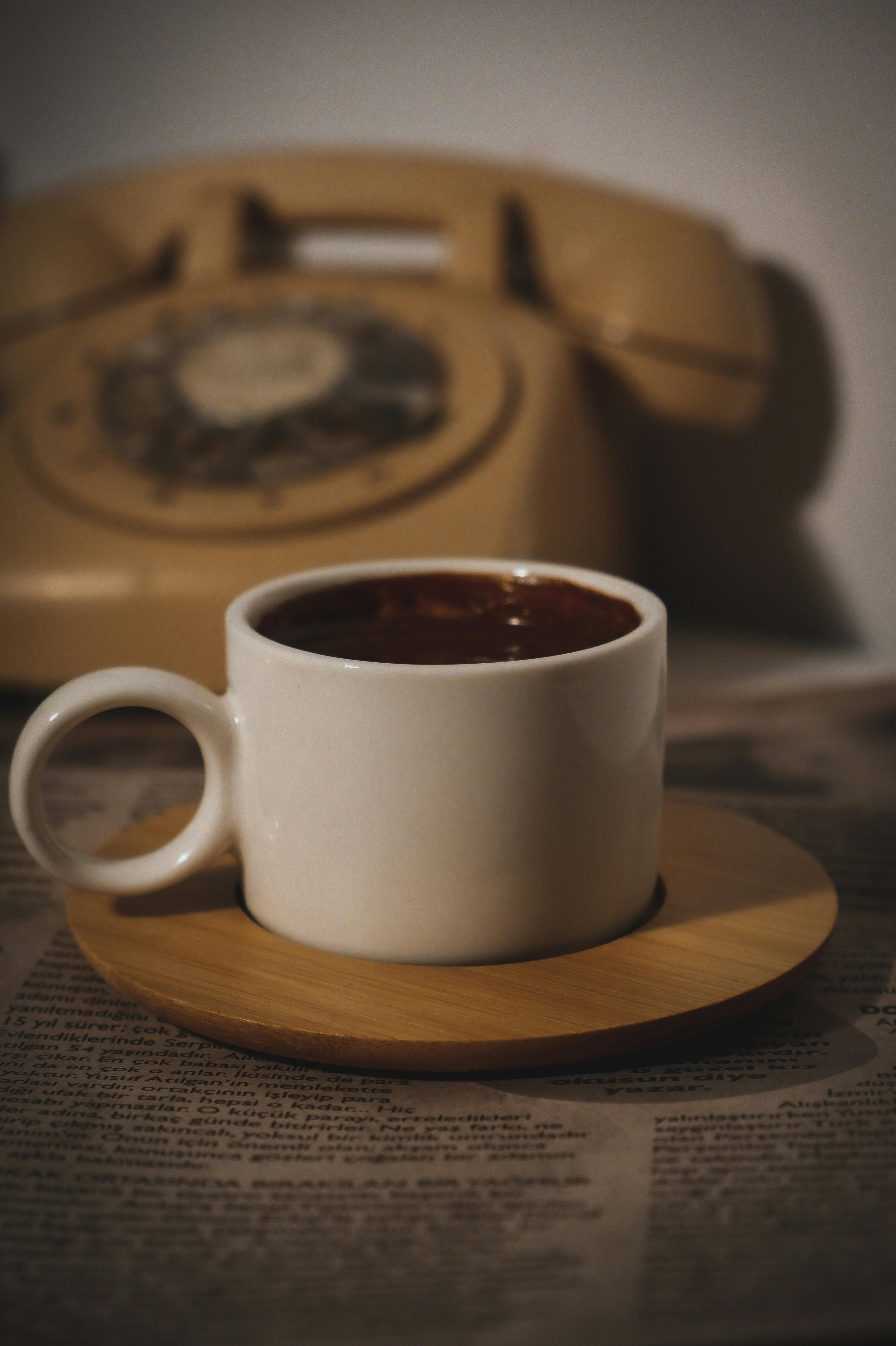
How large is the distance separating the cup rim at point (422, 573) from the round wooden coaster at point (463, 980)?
3.7 inches

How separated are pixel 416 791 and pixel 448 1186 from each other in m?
0.11

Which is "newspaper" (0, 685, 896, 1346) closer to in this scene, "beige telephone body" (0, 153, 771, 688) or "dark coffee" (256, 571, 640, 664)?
"dark coffee" (256, 571, 640, 664)

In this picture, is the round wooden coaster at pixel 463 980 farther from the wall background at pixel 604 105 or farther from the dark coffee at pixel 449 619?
the wall background at pixel 604 105

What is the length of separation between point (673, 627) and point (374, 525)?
0.40m

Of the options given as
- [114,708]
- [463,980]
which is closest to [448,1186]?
[463,980]

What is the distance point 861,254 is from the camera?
914mm

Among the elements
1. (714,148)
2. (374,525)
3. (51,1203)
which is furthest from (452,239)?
(51,1203)

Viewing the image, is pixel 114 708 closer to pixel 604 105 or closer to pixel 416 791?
pixel 416 791

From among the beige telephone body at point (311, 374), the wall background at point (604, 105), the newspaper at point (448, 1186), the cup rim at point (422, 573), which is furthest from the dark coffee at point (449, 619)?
the wall background at point (604, 105)

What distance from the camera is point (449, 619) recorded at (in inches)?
18.3

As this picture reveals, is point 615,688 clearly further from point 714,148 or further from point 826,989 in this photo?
point 714,148

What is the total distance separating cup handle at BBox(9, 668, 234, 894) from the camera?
394 millimetres

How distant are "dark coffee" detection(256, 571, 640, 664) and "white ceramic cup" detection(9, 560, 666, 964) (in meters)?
0.03

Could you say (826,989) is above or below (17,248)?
below
